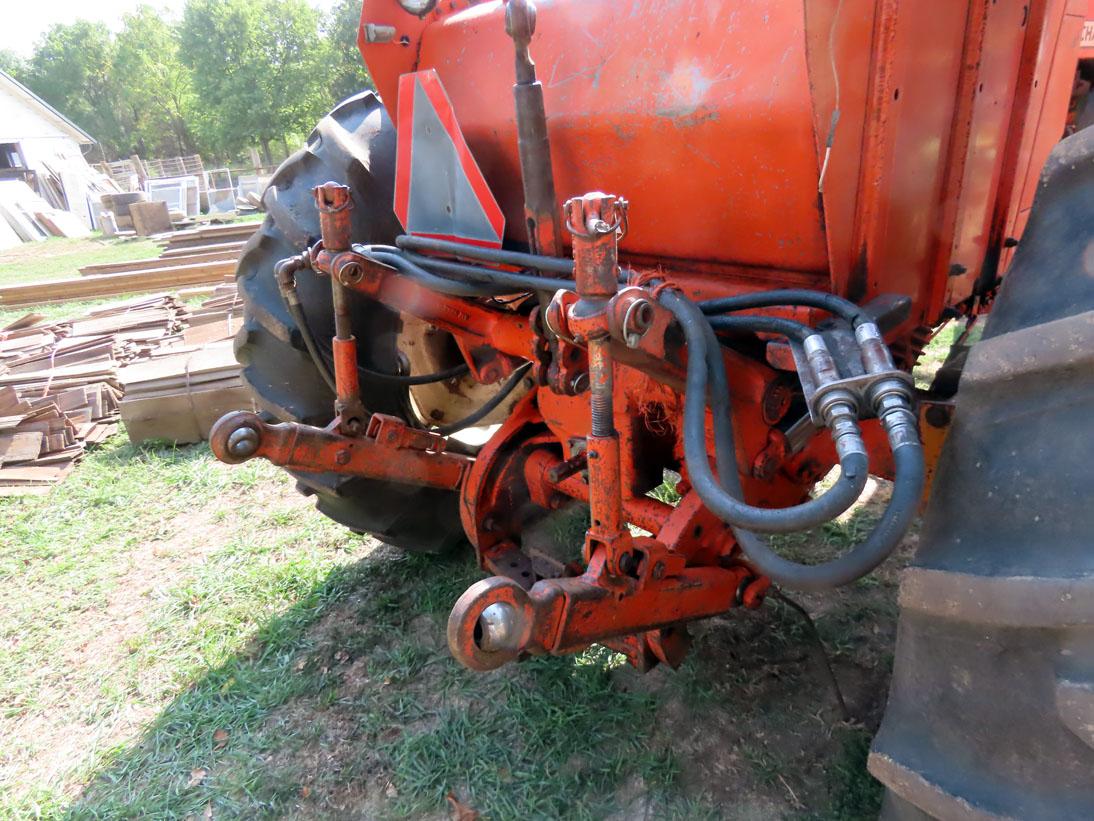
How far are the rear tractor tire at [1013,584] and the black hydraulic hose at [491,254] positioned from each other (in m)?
0.87

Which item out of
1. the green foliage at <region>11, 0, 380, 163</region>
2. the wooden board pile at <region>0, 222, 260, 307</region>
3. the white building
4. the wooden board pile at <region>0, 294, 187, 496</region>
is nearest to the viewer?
the wooden board pile at <region>0, 294, 187, 496</region>

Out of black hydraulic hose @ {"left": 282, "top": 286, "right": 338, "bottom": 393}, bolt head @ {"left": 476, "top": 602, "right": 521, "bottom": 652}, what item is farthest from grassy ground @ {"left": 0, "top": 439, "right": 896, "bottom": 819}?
black hydraulic hose @ {"left": 282, "top": 286, "right": 338, "bottom": 393}

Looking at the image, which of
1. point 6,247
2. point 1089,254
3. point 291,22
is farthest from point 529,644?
point 291,22

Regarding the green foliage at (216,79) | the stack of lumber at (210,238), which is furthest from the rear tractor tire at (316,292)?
the green foliage at (216,79)

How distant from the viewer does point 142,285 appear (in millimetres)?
10227

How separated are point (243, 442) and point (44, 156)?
35.1m

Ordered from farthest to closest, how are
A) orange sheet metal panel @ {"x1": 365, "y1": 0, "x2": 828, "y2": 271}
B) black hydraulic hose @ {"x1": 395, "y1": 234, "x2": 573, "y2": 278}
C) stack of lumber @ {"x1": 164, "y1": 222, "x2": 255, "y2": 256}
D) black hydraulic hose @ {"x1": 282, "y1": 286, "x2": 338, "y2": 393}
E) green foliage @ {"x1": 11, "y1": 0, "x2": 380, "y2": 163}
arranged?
1. green foliage @ {"x1": 11, "y1": 0, "x2": 380, "y2": 163}
2. stack of lumber @ {"x1": 164, "y1": 222, "x2": 255, "y2": 256}
3. black hydraulic hose @ {"x1": 282, "y1": 286, "x2": 338, "y2": 393}
4. black hydraulic hose @ {"x1": 395, "y1": 234, "x2": 573, "y2": 278}
5. orange sheet metal panel @ {"x1": 365, "y1": 0, "x2": 828, "y2": 271}

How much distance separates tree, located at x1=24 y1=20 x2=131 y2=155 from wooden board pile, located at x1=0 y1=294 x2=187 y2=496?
53.2 m

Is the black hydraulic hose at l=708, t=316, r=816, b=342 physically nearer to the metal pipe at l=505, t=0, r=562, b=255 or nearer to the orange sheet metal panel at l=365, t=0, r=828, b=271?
the orange sheet metal panel at l=365, t=0, r=828, b=271

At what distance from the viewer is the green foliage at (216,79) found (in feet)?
130

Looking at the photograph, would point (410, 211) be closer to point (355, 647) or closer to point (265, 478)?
point (355, 647)

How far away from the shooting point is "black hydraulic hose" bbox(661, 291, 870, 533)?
1.09m

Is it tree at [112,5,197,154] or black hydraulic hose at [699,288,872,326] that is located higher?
tree at [112,5,197,154]

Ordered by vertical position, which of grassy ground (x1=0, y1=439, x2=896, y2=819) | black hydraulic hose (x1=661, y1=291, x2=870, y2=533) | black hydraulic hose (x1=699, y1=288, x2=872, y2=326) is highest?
black hydraulic hose (x1=699, y1=288, x2=872, y2=326)
